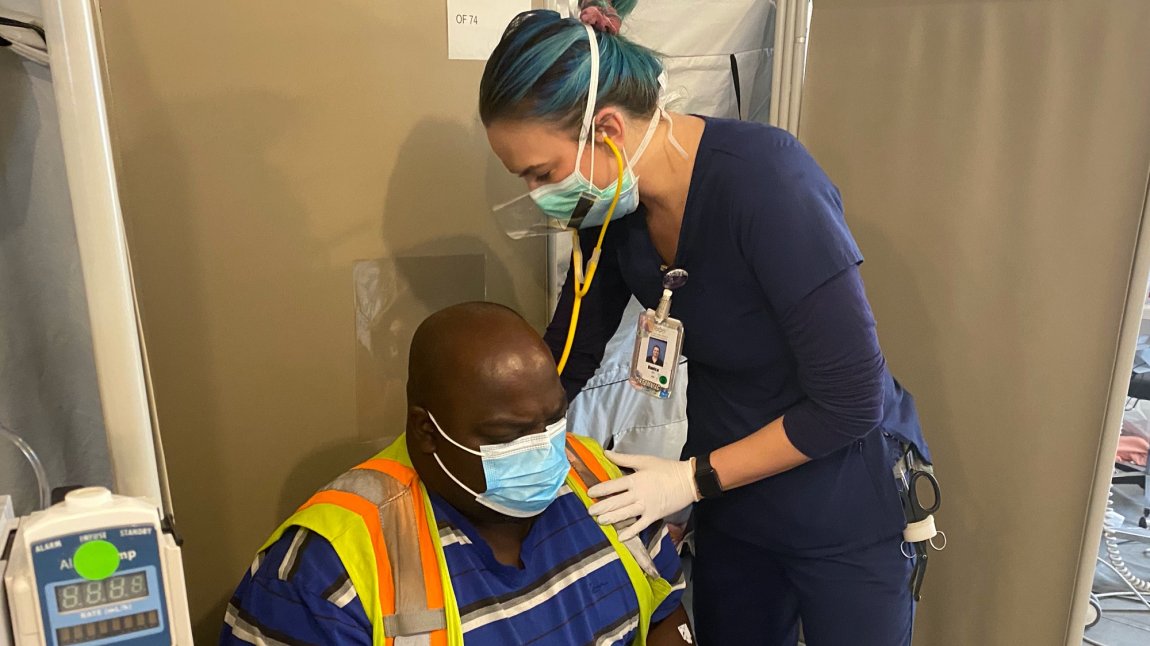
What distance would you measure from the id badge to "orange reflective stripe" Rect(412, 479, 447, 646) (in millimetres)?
453

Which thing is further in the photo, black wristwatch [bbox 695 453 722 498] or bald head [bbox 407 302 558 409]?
black wristwatch [bbox 695 453 722 498]

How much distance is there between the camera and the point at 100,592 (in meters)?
0.68

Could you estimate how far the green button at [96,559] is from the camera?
0.67m

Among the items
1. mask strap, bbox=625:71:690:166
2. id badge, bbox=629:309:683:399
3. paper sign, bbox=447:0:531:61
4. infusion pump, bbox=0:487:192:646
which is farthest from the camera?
paper sign, bbox=447:0:531:61

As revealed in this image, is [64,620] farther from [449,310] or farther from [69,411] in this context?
[69,411]

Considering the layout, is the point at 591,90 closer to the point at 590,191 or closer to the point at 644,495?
the point at 590,191

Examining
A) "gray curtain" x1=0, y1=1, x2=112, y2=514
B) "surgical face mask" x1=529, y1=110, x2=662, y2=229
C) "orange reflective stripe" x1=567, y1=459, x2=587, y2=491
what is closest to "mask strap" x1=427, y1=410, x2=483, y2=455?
"orange reflective stripe" x1=567, y1=459, x2=587, y2=491

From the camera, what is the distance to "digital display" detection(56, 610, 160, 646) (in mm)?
671

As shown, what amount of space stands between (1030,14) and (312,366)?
1549mm

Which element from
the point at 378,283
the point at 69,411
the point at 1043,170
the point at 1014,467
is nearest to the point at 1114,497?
the point at 1014,467

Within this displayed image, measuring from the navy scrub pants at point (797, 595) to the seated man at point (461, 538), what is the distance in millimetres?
259

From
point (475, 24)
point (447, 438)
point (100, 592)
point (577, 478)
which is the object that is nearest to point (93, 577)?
point (100, 592)

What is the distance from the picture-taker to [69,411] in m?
1.35

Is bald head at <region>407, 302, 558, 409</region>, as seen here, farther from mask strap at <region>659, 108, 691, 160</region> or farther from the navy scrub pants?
the navy scrub pants
